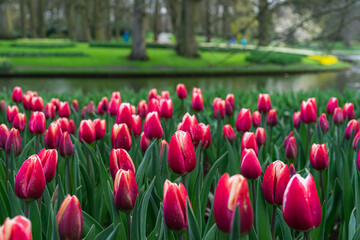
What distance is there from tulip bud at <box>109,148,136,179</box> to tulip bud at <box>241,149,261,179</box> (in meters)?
0.43

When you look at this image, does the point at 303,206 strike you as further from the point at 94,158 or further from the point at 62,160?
the point at 62,160

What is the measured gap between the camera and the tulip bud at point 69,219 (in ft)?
3.83

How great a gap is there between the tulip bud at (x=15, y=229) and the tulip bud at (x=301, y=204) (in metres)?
0.66

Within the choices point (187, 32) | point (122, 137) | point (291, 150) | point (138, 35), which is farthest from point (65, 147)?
point (187, 32)

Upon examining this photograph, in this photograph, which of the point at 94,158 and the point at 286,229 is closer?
the point at 286,229

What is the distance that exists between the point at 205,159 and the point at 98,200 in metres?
1.54

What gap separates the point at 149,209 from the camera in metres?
1.81

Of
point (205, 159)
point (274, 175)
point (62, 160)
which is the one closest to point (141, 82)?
point (205, 159)

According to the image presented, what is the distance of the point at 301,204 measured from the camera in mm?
1103

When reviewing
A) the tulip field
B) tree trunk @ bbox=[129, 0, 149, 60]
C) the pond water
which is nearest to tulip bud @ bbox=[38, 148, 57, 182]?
the tulip field

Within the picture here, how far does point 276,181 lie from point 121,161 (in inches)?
23.6

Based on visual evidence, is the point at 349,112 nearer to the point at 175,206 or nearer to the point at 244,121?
the point at 244,121

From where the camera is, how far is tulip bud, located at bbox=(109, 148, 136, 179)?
1.59m

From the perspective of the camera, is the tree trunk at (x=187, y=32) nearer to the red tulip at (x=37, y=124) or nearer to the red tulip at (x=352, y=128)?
the red tulip at (x=352, y=128)
